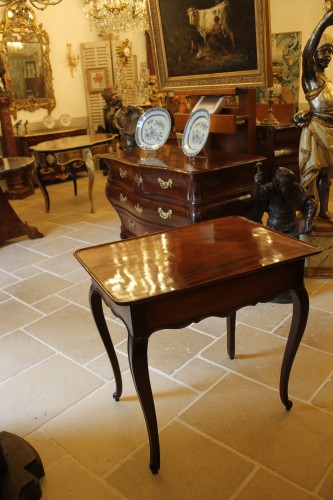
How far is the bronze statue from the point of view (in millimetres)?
2961

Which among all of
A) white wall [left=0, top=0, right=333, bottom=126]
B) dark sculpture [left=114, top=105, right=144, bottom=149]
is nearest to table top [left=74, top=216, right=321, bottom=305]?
dark sculpture [left=114, top=105, right=144, bottom=149]

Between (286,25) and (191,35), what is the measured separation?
6130 mm

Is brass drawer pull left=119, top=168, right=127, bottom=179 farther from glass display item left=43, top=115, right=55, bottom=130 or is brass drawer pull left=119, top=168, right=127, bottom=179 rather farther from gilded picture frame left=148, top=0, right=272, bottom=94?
glass display item left=43, top=115, right=55, bottom=130

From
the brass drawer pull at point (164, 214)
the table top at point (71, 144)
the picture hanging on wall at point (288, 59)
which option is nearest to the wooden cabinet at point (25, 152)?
the table top at point (71, 144)

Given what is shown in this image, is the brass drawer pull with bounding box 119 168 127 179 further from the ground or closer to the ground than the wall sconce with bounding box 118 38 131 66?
closer to the ground

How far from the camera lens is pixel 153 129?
393 centimetres

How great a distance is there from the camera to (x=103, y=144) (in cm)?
547

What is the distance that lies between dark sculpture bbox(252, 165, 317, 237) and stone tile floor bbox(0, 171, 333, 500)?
0.56 metres

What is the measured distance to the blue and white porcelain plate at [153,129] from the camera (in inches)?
151

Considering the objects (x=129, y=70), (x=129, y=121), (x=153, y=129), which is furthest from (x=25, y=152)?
(x=153, y=129)

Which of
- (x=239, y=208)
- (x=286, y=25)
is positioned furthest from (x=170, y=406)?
(x=286, y=25)

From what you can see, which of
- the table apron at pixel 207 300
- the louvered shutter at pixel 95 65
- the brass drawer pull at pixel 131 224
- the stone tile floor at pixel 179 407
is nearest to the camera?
the table apron at pixel 207 300

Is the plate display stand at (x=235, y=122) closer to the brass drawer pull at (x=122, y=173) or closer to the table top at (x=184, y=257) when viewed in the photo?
the brass drawer pull at (x=122, y=173)

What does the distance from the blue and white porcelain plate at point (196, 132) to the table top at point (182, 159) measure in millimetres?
82
